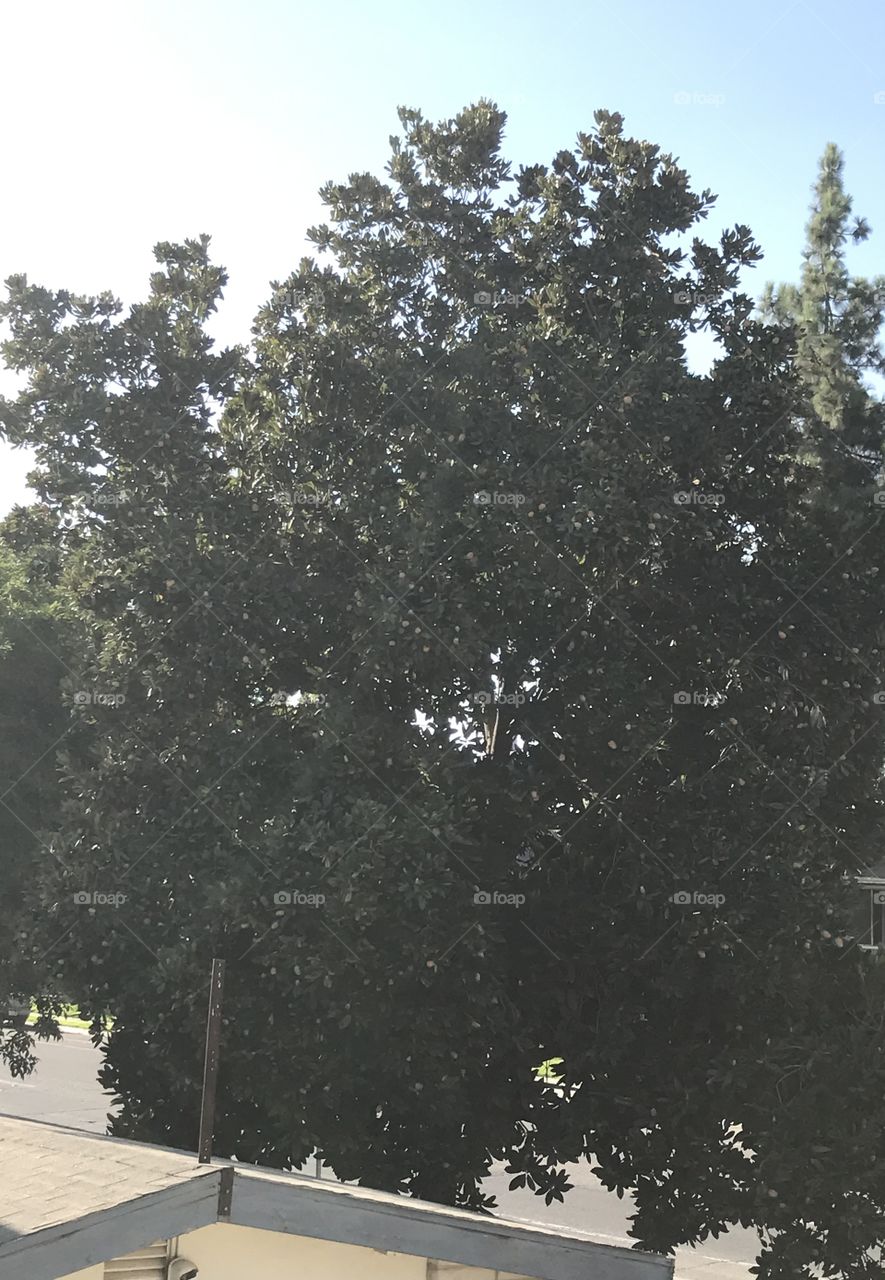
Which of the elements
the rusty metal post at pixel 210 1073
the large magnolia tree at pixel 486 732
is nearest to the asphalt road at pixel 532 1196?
the large magnolia tree at pixel 486 732

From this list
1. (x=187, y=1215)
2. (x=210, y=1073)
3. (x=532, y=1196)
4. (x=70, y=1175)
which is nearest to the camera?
(x=187, y=1215)

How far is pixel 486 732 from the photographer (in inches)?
465

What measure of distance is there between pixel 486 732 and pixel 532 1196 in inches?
382

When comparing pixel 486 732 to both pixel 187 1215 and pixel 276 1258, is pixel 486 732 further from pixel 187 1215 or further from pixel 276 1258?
pixel 187 1215

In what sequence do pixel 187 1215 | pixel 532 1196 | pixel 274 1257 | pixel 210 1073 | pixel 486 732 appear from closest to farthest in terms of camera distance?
pixel 187 1215 < pixel 210 1073 < pixel 274 1257 < pixel 486 732 < pixel 532 1196

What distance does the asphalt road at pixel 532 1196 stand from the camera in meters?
14.5

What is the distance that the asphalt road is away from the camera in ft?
47.6

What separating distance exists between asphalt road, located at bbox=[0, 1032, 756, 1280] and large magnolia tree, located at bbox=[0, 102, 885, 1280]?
351 cm

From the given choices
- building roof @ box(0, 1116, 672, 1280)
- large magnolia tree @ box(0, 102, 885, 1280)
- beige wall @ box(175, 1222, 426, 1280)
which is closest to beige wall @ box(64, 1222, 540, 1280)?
beige wall @ box(175, 1222, 426, 1280)

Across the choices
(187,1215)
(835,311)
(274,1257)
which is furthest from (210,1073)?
(835,311)

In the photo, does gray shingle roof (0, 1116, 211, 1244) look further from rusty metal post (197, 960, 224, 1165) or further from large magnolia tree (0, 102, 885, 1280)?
large magnolia tree (0, 102, 885, 1280)

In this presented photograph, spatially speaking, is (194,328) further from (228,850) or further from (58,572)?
(228,850)

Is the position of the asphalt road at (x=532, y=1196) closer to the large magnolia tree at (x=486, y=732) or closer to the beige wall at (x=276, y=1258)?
the large magnolia tree at (x=486, y=732)

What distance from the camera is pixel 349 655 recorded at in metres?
11.1
